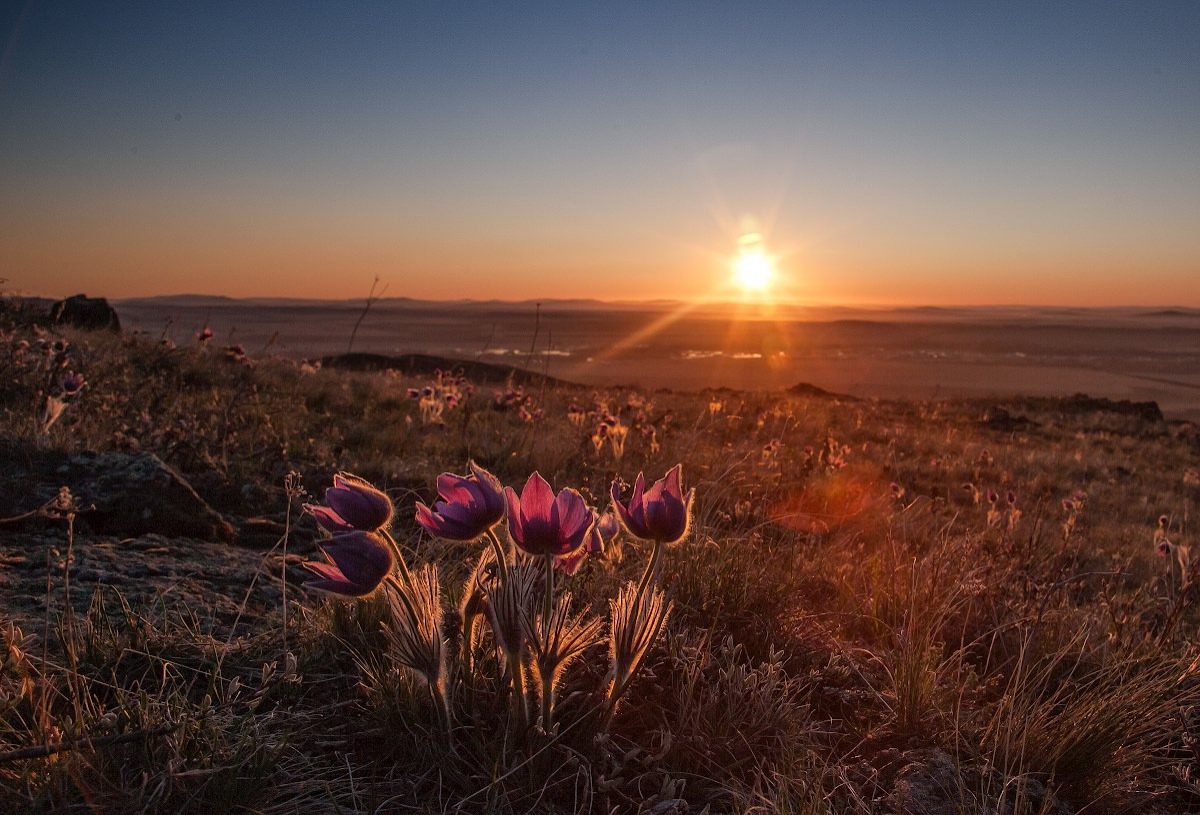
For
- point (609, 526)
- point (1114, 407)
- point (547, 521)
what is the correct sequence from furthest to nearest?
1. point (1114, 407)
2. point (609, 526)
3. point (547, 521)

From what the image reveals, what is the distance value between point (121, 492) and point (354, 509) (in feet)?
6.03

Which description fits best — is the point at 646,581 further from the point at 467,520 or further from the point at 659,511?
the point at 467,520

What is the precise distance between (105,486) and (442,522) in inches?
81.0

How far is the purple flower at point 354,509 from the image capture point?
57.7 inches

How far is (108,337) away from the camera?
29.2 feet

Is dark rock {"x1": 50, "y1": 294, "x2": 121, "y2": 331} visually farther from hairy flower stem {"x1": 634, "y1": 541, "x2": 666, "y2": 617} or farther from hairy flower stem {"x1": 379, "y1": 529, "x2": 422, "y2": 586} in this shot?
hairy flower stem {"x1": 634, "y1": 541, "x2": 666, "y2": 617}

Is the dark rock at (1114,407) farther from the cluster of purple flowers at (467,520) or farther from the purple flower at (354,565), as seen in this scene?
the purple flower at (354,565)

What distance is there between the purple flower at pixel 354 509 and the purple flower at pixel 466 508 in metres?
0.10

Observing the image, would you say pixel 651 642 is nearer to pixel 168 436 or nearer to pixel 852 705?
pixel 852 705

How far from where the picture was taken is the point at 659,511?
1.49 meters

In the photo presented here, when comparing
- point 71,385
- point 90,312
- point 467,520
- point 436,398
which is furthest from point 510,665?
point 90,312

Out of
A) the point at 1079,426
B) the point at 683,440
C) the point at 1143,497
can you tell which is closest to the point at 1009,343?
the point at 1079,426

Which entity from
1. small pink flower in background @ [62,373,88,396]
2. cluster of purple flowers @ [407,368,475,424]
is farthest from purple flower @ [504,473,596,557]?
cluster of purple flowers @ [407,368,475,424]

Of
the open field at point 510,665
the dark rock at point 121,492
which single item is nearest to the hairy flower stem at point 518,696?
the open field at point 510,665
